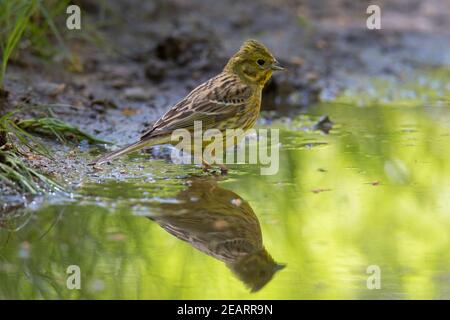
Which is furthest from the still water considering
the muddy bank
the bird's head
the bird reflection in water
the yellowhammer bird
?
the muddy bank

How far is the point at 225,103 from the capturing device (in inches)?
293

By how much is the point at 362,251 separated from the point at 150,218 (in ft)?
4.58

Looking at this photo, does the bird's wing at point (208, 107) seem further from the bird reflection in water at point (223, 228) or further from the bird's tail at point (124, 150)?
the bird reflection in water at point (223, 228)

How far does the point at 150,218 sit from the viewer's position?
5.70 m

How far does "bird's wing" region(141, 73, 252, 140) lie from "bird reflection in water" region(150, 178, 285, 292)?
2.49 ft

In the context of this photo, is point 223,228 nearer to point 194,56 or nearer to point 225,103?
point 225,103

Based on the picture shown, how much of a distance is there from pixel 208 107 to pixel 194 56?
3.11m

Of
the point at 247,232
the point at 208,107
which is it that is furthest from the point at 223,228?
the point at 208,107

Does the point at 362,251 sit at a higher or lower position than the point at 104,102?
lower

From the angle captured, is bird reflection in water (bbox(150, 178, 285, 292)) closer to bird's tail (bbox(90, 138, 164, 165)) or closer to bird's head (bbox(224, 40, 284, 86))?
bird's tail (bbox(90, 138, 164, 165))

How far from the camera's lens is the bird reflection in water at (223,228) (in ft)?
16.4

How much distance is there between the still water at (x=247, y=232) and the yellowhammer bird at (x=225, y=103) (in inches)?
13.4
